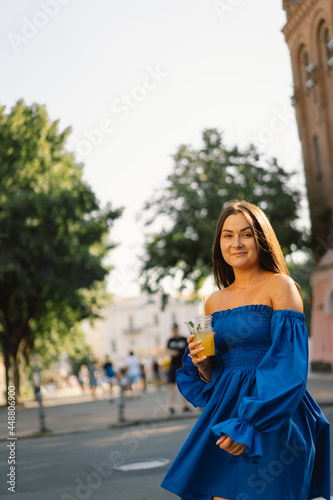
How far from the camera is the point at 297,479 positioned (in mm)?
3189

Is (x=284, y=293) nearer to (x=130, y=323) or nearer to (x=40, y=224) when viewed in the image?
(x=40, y=224)

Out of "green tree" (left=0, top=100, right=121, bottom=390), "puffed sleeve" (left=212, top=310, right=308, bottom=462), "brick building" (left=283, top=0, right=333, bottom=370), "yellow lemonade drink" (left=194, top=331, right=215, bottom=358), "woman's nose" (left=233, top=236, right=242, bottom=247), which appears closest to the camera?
"puffed sleeve" (left=212, top=310, right=308, bottom=462)

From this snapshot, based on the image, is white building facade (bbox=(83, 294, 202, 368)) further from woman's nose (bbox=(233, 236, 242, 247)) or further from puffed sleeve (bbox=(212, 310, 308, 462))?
puffed sleeve (bbox=(212, 310, 308, 462))

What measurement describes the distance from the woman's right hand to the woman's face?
45cm

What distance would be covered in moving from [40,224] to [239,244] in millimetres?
24694

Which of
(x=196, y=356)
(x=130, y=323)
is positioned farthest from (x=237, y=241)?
(x=130, y=323)

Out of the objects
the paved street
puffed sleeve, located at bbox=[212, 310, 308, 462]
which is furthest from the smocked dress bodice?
the paved street

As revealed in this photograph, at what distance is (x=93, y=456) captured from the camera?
31.1 ft

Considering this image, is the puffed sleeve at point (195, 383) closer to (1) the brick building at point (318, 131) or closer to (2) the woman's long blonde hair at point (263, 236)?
(2) the woman's long blonde hair at point (263, 236)

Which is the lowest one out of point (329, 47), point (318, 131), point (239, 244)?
point (239, 244)

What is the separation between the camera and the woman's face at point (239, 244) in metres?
3.49

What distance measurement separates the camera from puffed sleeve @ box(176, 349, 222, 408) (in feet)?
11.6

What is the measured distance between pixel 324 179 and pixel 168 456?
21331 millimetres

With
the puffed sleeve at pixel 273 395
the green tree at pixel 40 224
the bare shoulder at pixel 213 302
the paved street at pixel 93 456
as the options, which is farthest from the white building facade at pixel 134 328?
the puffed sleeve at pixel 273 395
